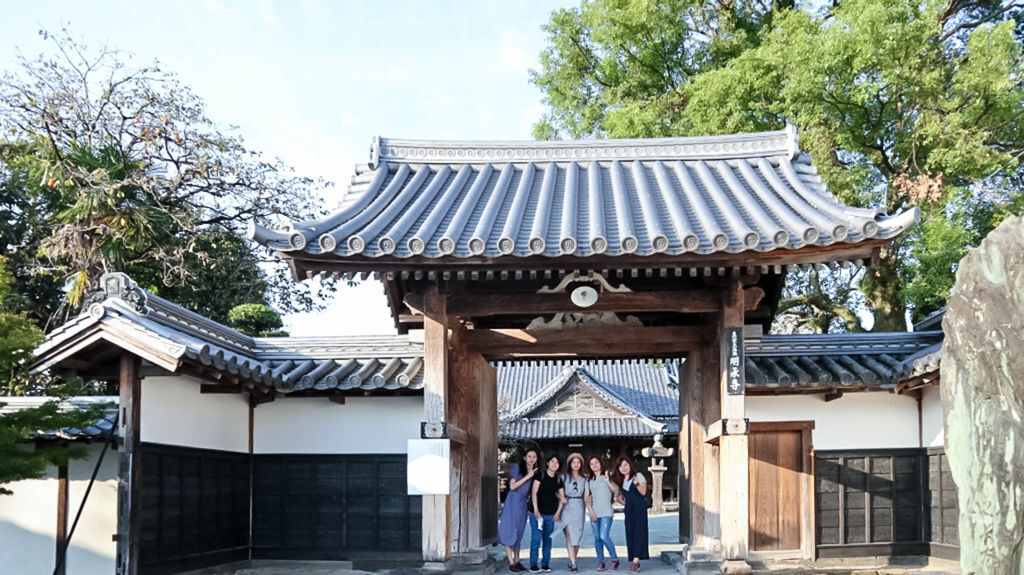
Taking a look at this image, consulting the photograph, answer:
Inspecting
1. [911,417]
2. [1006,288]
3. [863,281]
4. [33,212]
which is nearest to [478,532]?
[911,417]

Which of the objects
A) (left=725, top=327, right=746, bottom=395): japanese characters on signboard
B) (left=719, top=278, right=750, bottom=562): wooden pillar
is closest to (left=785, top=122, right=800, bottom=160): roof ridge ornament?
(left=725, top=327, right=746, bottom=395): japanese characters on signboard

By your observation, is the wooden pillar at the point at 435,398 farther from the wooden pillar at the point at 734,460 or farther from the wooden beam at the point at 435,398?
the wooden pillar at the point at 734,460

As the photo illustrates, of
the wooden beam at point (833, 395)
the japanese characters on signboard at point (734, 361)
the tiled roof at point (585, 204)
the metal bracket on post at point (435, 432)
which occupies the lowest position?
the metal bracket on post at point (435, 432)

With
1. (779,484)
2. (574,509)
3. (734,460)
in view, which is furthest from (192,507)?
(779,484)

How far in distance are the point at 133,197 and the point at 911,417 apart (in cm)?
1521

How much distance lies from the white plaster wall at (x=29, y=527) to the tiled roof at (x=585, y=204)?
4.59 metres

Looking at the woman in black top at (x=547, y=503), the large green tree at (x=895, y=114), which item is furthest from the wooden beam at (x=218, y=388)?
the large green tree at (x=895, y=114)

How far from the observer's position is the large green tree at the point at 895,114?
16062mm

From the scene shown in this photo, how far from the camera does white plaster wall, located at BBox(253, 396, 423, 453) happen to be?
12484 mm

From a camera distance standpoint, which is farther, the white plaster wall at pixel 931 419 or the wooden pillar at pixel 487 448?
the wooden pillar at pixel 487 448

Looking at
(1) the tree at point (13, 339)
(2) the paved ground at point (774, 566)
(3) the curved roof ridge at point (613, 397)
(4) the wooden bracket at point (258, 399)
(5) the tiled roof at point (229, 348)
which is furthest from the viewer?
(3) the curved roof ridge at point (613, 397)

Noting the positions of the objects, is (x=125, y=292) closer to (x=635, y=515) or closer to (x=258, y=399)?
(x=258, y=399)

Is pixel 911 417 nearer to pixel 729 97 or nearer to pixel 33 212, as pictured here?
pixel 729 97

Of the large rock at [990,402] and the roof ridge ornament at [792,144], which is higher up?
the roof ridge ornament at [792,144]
